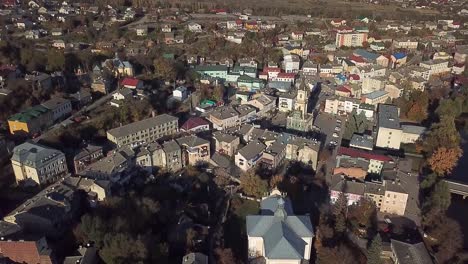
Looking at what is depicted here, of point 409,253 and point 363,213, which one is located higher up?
point 363,213

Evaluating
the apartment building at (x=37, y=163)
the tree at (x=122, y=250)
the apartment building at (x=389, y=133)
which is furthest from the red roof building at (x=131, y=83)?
the apartment building at (x=389, y=133)

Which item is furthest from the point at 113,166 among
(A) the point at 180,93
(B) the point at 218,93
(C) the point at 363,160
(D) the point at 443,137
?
→ (D) the point at 443,137

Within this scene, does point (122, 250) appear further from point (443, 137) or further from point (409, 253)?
point (443, 137)

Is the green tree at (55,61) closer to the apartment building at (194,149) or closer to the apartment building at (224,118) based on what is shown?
the apartment building at (224,118)

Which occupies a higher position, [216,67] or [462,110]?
[216,67]

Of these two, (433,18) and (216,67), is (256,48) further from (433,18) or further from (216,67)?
(433,18)

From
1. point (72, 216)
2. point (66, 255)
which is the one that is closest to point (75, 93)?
point (72, 216)

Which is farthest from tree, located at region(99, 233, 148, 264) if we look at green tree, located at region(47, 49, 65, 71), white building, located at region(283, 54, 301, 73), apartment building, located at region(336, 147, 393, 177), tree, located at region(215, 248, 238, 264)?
white building, located at region(283, 54, 301, 73)
